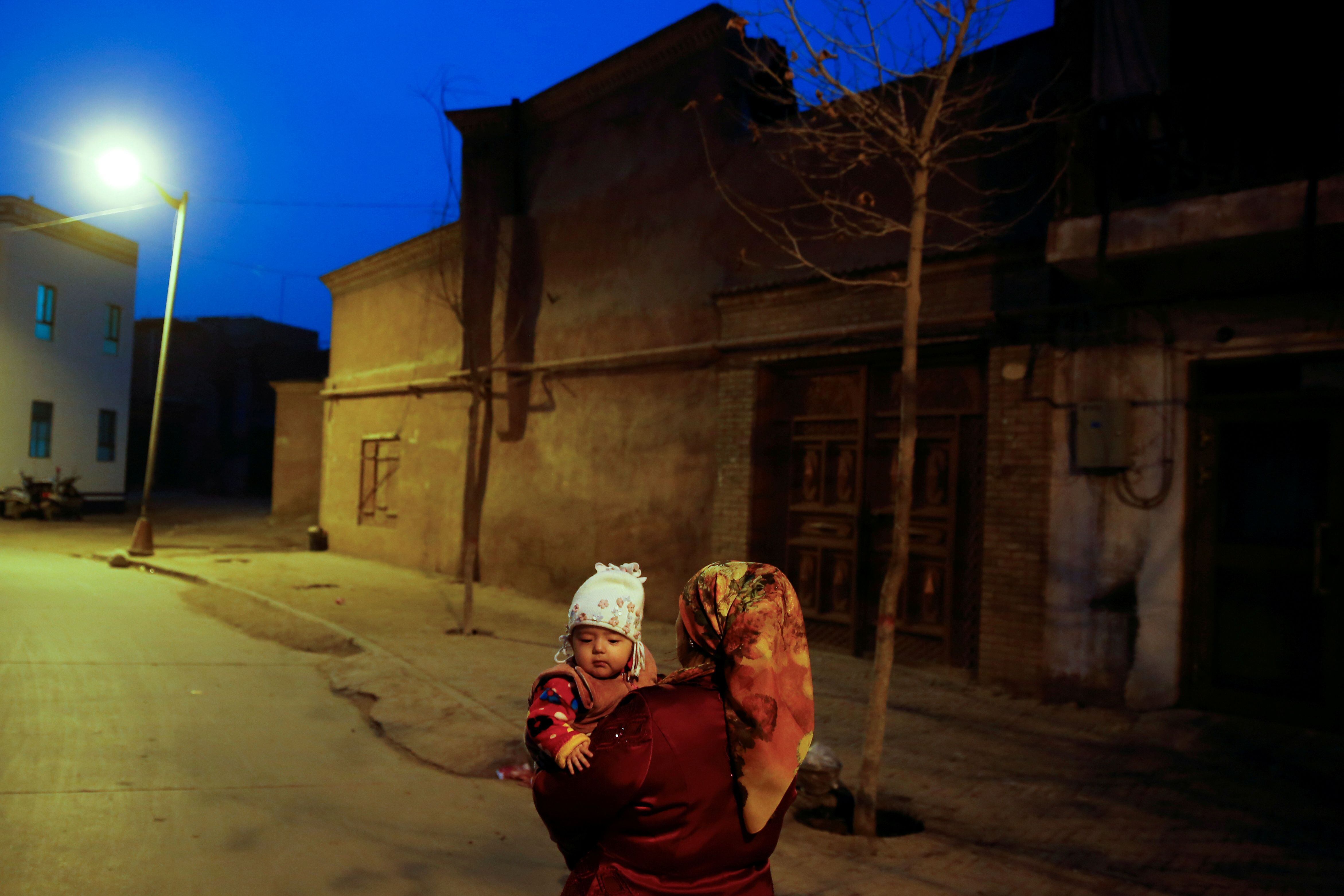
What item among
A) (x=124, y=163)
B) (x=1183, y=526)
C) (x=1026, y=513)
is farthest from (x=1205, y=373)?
(x=124, y=163)

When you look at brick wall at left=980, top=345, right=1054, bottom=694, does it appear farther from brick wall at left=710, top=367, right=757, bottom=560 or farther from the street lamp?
the street lamp

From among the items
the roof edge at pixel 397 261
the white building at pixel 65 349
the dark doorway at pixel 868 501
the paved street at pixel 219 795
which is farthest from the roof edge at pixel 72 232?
the dark doorway at pixel 868 501

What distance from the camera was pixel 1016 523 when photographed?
776 cm

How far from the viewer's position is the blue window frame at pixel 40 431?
94.5 feet

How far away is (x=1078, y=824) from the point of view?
16.5 feet

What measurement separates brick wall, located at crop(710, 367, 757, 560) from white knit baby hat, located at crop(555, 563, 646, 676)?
7.96m

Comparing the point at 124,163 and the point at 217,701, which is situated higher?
the point at 124,163

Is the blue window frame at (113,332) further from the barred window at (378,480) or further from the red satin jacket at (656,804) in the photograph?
the red satin jacket at (656,804)

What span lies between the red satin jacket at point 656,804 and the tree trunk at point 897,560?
311 cm

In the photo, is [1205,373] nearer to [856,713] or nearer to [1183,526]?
[1183,526]

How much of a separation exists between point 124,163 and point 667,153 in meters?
10.2

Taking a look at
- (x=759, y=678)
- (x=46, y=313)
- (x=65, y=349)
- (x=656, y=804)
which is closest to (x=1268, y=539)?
(x=759, y=678)

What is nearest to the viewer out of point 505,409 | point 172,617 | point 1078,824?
point 1078,824

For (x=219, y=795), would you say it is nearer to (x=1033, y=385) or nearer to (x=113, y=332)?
(x=1033, y=385)
